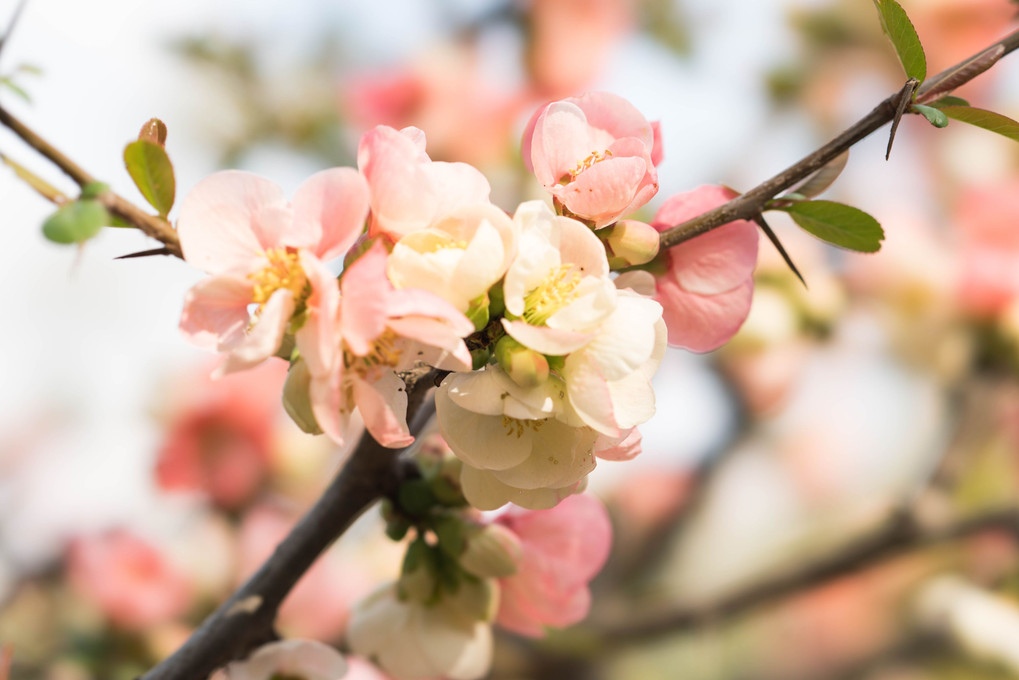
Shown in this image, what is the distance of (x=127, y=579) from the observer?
73cm

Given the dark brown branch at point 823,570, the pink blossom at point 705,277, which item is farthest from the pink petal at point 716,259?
the dark brown branch at point 823,570

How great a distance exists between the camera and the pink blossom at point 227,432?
0.76 meters

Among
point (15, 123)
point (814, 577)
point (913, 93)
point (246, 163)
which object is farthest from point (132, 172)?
point (246, 163)

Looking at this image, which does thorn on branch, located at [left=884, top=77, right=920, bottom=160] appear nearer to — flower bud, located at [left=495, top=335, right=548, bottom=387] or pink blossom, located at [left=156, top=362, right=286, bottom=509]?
flower bud, located at [left=495, top=335, right=548, bottom=387]

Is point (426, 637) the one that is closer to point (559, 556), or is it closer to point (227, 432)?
point (559, 556)

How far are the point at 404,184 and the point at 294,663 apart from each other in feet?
0.60

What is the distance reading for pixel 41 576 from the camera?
79 centimetres

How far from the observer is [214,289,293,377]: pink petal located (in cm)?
17

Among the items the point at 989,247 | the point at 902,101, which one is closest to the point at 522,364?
the point at 902,101

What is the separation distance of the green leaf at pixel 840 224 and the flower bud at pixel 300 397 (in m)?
0.14

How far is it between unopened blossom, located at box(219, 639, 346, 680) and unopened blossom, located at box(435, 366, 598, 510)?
12 cm

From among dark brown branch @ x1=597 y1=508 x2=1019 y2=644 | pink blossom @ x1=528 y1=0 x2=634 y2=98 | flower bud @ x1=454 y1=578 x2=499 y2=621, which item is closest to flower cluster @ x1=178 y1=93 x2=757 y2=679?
flower bud @ x1=454 y1=578 x2=499 y2=621

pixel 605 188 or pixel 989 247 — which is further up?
pixel 989 247

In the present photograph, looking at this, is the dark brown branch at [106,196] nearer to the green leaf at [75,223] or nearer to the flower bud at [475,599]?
the green leaf at [75,223]
